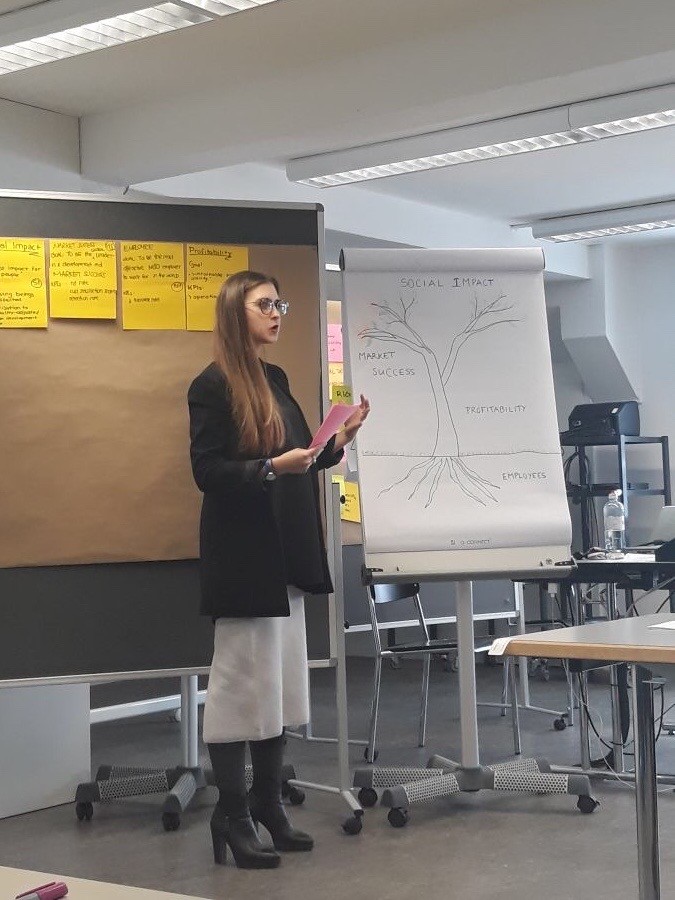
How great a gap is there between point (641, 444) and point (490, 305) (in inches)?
185

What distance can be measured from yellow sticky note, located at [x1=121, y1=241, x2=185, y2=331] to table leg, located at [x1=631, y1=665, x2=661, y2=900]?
2120 millimetres

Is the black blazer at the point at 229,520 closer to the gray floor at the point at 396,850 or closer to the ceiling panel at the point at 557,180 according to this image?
the gray floor at the point at 396,850

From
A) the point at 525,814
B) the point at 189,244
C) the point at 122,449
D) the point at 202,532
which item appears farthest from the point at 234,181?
the point at 525,814

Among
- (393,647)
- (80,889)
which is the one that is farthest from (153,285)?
(80,889)

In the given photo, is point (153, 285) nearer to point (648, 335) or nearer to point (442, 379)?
point (442, 379)

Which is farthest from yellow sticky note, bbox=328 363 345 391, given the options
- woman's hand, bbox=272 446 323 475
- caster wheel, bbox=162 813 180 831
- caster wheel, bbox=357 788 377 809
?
caster wheel, bbox=162 813 180 831

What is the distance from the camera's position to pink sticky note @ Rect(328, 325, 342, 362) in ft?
17.1

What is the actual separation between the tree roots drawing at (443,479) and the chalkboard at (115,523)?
388 mm

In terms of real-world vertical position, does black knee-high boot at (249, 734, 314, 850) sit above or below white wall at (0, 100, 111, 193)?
below

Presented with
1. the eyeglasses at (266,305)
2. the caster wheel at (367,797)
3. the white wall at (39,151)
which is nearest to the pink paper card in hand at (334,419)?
the eyeglasses at (266,305)

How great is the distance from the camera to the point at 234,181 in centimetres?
602

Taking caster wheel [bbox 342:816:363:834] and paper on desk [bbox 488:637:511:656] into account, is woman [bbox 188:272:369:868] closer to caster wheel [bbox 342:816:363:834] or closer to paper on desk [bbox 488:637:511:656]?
caster wheel [bbox 342:816:363:834]

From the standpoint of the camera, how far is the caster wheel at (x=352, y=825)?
3.76 metres

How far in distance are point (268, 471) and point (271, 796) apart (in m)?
0.99
